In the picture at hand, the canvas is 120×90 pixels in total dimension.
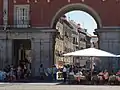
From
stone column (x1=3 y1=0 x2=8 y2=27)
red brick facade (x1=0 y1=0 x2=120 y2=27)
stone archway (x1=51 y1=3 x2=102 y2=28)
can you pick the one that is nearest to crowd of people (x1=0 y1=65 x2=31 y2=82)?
stone column (x1=3 y1=0 x2=8 y2=27)

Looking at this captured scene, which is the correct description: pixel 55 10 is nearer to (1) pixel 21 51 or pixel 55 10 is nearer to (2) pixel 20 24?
(2) pixel 20 24

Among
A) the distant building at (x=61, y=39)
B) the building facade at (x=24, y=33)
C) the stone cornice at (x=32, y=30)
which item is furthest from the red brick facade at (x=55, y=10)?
the distant building at (x=61, y=39)

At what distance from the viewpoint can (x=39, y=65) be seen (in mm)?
42219

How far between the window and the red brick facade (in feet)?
1.28

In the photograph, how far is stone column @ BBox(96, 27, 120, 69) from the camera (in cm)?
4156

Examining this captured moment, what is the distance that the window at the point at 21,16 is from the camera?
43.3 meters

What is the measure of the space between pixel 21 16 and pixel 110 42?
8.99m

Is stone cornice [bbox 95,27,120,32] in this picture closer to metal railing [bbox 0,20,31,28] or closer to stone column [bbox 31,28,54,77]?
stone column [bbox 31,28,54,77]

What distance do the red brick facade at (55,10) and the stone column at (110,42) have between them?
2.57ft

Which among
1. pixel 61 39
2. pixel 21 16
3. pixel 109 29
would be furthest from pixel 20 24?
pixel 61 39

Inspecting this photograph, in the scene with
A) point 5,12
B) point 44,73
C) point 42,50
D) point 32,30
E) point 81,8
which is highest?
point 81,8

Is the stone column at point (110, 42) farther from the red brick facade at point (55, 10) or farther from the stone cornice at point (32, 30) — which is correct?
the stone cornice at point (32, 30)

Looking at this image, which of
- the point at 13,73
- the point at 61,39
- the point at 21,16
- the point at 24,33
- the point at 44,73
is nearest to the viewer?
the point at 13,73

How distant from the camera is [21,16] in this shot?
43375mm
